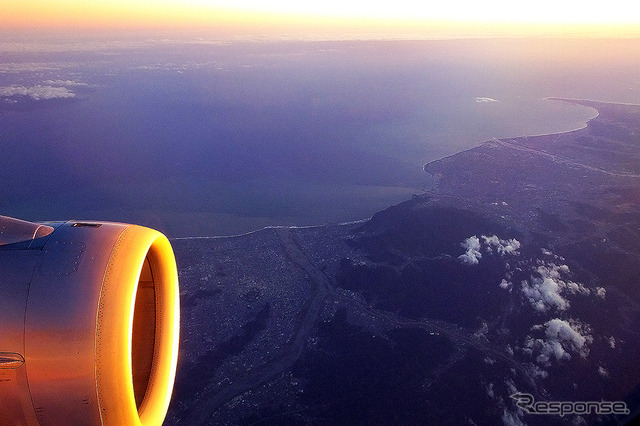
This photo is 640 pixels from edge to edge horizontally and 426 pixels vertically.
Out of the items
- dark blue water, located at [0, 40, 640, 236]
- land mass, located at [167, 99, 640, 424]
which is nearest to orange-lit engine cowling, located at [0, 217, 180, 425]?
land mass, located at [167, 99, 640, 424]

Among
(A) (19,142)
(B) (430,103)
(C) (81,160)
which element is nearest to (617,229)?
(C) (81,160)

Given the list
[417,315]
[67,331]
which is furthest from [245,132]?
[67,331]

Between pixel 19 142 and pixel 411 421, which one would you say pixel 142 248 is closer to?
pixel 411 421

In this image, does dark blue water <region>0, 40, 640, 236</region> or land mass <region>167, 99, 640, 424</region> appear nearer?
land mass <region>167, 99, 640, 424</region>

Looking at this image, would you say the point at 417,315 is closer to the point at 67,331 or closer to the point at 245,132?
the point at 67,331

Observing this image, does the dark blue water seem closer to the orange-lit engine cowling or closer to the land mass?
the land mass
